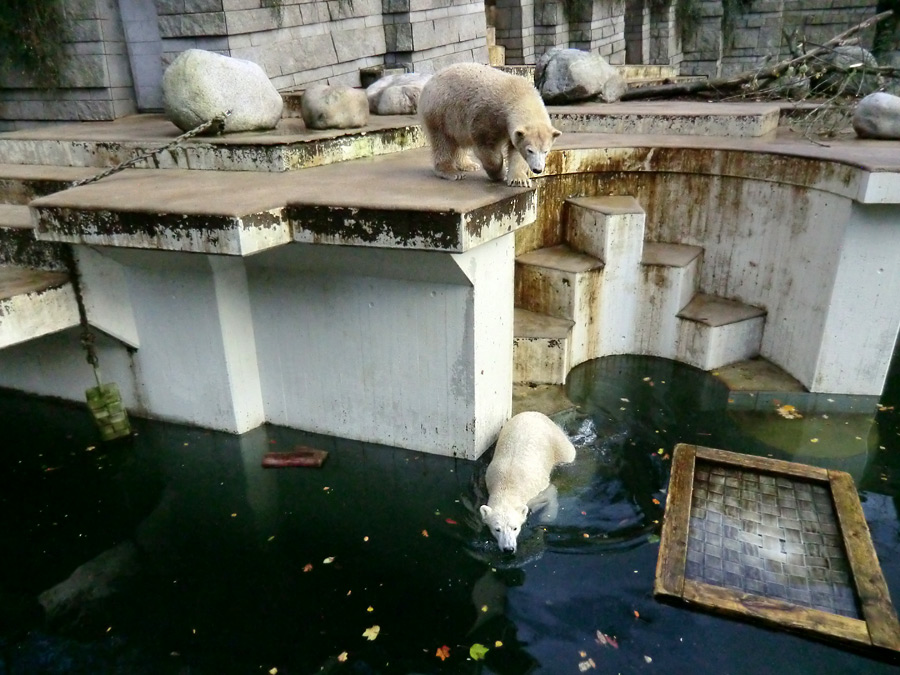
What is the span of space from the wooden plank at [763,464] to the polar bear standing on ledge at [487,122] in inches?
98.5

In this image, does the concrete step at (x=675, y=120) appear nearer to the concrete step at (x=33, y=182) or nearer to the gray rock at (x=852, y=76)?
the gray rock at (x=852, y=76)

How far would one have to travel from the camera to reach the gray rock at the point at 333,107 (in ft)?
22.3

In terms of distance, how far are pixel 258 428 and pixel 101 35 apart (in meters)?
5.68

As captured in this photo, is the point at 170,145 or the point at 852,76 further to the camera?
the point at 852,76

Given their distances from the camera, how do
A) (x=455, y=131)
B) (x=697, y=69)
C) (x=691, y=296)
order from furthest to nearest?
(x=697, y=69) < (x=691, y=296) < (x=455, y=131)

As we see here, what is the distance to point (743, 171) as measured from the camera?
7.01 m

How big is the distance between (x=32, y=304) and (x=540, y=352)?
4.29 metres

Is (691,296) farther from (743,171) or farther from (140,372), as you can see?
(140,372)

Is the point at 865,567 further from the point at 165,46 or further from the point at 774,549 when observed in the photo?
the point at 165,46

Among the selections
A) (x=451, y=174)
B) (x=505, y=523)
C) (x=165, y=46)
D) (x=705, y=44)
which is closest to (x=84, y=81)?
(x=165, y=46)

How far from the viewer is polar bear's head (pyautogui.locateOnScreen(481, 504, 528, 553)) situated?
4250mm

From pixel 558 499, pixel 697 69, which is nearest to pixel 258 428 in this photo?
pixel 558 499

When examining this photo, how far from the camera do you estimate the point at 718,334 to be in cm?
695

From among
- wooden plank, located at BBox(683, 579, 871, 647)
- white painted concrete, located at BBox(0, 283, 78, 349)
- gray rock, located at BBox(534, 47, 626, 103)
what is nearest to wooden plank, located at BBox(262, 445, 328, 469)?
white painted concrete, located at BBox(0, 283, 78, 349)
